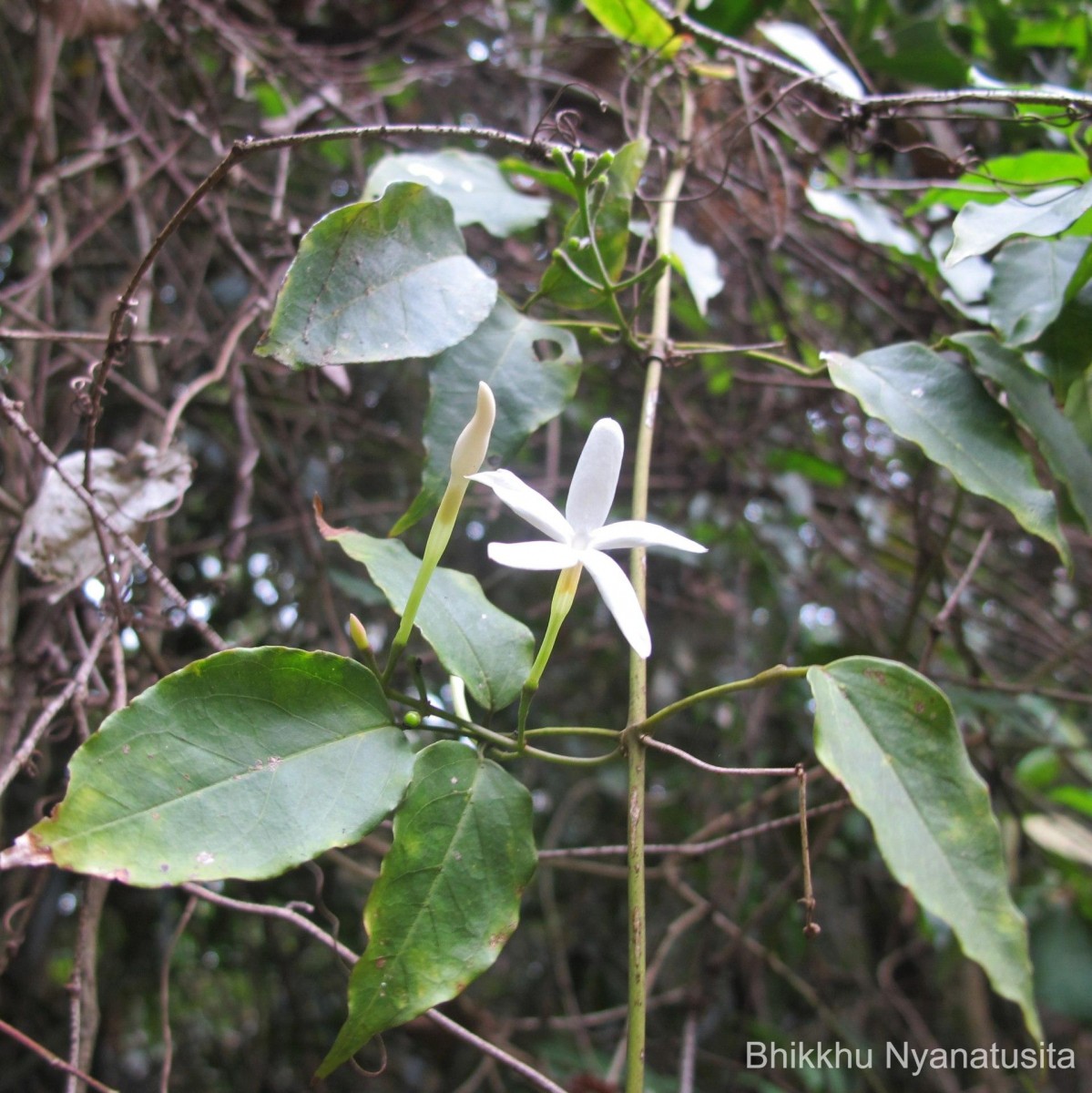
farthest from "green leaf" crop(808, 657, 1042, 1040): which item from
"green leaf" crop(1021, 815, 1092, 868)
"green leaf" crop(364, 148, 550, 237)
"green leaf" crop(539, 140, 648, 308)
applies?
"green leaf" crop(1021, 815, 1092, 868)

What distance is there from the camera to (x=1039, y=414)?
65cm

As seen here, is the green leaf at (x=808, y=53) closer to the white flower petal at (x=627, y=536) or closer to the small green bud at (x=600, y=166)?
the small green bud at (x=600, y=166)

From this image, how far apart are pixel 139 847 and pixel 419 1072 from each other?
1080mm

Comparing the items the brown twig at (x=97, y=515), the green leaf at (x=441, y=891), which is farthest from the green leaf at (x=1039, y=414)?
the brown twig at (x=97, y=515)

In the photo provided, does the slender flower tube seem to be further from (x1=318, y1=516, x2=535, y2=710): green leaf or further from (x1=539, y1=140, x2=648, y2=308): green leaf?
(x1=539, y1=140, x2=648, y2=308): green leaf

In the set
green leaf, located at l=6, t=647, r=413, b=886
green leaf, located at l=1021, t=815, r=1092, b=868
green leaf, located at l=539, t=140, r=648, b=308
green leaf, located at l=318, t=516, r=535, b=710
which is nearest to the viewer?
green leaf, located at l=6, t=647, r=413, b=886

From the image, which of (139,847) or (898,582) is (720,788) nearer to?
(898,582)

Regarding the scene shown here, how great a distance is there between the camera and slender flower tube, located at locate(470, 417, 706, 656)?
0.43 m

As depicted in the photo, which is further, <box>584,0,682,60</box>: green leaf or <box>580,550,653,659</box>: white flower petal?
<box>584,0,682,60</box>: green leaf

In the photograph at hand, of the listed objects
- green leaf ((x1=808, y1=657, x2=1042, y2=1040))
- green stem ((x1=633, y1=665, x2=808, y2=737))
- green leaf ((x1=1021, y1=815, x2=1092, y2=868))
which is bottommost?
green leaf ((x1=1021, y1=815, x2=1092, y2=868))

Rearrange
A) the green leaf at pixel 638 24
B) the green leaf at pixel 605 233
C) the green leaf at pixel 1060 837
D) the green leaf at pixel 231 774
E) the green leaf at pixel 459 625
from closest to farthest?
1. the green leaf at pixel 231 774
2. the green leaf at pixel 459 625
3. the green leaf at pixel 605 233
4. the green leaf at pixel 638 24
5. the green leaf at pixel 1060 837

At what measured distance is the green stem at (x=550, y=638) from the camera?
1.50 ft

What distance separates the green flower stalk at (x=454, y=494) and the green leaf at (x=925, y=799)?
211 millimetres

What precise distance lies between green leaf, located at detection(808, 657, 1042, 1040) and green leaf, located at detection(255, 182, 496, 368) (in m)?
0.31
